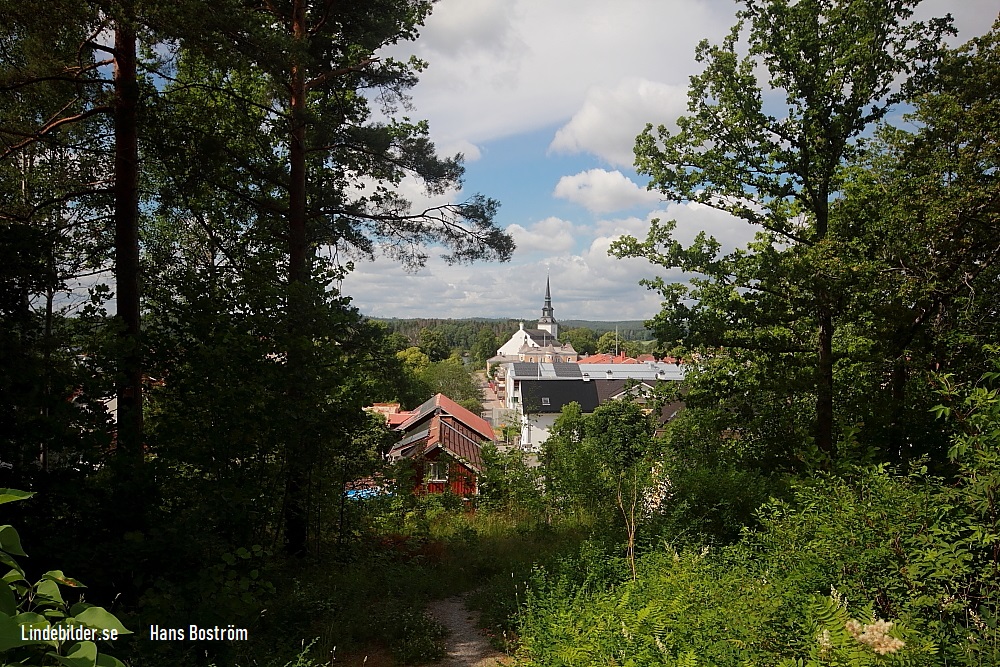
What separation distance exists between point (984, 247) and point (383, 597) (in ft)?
23.4

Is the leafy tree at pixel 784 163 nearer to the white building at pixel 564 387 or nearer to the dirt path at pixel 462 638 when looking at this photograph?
the dirt path at pixel 462 638

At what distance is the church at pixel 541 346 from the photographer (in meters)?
117

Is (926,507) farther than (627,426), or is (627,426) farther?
(627,426)

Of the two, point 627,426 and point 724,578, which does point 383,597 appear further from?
point 627,426

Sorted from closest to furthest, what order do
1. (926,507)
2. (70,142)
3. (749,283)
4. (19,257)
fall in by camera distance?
(926,507), (19,257), (70,142), (749,283)

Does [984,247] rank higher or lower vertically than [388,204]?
lower

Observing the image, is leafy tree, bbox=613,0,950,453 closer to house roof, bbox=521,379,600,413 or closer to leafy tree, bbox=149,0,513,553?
leafy tree, bbox=149,0,513,553

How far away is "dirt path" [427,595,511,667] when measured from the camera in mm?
4910

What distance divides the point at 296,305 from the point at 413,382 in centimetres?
279

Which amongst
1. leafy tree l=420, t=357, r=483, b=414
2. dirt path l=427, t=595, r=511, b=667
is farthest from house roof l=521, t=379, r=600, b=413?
dirt path l=427, t=595, r=511, b=667

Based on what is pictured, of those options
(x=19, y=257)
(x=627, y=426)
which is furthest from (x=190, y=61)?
(x=627, y=426)

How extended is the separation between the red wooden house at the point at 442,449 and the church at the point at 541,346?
84138 mm

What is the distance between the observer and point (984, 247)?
5984 millimetres

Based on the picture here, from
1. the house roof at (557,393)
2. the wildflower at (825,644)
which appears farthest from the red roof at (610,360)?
the wildflower at (825,644)
